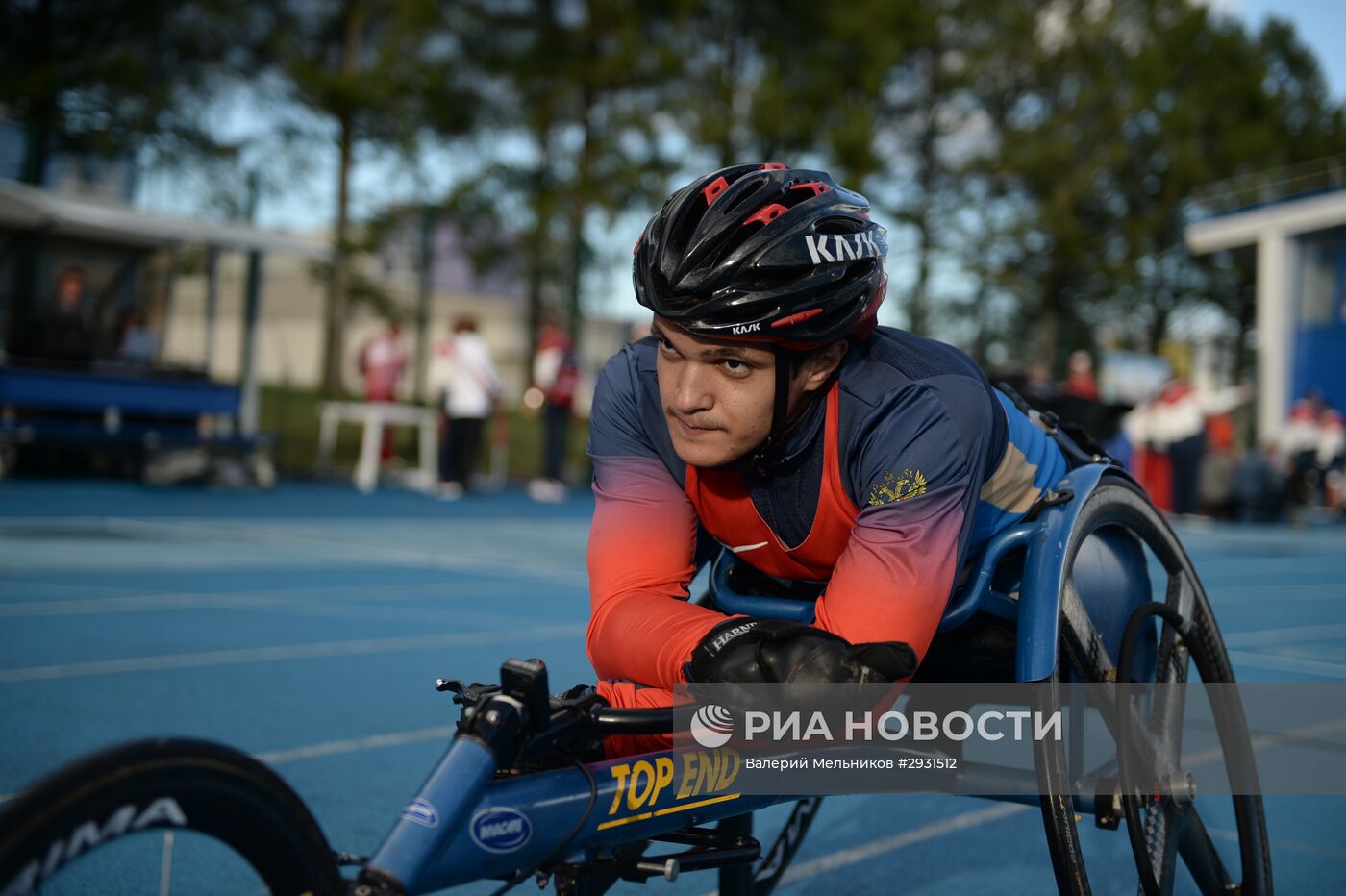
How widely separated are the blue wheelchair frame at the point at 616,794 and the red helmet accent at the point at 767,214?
671 millimetres

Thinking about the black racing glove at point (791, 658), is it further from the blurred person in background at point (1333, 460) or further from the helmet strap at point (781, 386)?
the blurred person in background at point (1333, 460)

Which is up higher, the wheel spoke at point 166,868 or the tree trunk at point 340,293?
the tree trunk at point 340,293

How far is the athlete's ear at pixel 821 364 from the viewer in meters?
2.09

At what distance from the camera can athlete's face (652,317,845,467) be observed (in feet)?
6.67

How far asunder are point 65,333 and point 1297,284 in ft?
94.1

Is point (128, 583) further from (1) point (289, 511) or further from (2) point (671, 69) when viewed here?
(2) point (671, 69)

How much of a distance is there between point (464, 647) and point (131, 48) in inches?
576

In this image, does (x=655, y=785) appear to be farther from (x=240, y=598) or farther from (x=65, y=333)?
(x=65, y=333)

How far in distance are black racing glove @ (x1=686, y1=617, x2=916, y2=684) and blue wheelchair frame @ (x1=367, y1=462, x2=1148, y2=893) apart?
0.14 meters

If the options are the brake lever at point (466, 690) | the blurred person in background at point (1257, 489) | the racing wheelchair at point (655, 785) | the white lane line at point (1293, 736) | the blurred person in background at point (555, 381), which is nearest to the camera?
the racing wheelchair at point (655, 785)

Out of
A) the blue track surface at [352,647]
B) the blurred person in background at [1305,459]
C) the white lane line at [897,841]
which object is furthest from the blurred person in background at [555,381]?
the blurred person in background at [1305,459]

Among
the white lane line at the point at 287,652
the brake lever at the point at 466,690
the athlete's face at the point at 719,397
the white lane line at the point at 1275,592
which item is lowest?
the white lane line at the point at 287,652

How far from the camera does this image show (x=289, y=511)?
42.8ft

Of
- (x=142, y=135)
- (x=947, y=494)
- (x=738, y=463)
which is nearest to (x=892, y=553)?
(x=947, y=494)
